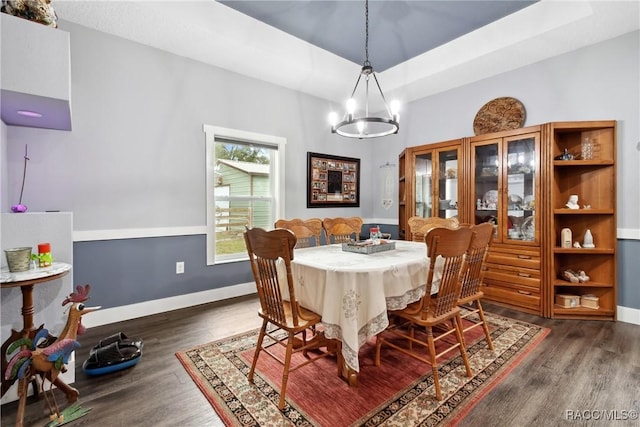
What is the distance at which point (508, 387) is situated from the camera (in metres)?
1.81

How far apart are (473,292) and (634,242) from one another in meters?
1.97

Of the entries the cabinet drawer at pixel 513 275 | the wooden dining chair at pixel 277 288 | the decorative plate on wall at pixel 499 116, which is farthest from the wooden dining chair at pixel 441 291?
the decorative plate on wall at pixel 499 116

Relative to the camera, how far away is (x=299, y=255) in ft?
7.13

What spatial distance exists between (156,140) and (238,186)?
41.4 inches

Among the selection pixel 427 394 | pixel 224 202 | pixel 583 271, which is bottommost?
pixel 427 394

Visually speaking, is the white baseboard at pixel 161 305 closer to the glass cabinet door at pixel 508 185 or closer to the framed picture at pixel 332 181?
the framed picture at pixel 332 181

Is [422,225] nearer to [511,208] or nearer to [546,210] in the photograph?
[511,208]

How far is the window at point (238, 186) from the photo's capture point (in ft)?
11.3

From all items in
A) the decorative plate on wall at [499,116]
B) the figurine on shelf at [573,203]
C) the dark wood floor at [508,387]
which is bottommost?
the dark wood floor at [508,387]

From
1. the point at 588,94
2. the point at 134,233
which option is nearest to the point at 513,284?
the point at 588,94

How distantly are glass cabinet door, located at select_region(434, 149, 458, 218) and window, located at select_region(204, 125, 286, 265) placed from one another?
2.09m

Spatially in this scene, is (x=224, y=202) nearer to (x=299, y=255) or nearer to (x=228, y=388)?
(x=299, y=255)

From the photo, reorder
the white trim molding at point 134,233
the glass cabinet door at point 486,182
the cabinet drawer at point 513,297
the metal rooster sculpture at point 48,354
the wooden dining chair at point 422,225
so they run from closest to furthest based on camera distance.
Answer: the metal rooster sculpture at point 48,354 → the white trim molding at point 134,233 → the cabinet drawer at point 513,297 → the wooden dining chair at point 422,225 → the glass cabinet door at point 486,182

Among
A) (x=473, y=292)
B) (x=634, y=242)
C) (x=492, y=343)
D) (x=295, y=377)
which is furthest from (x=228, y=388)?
(x=634, y=242)
